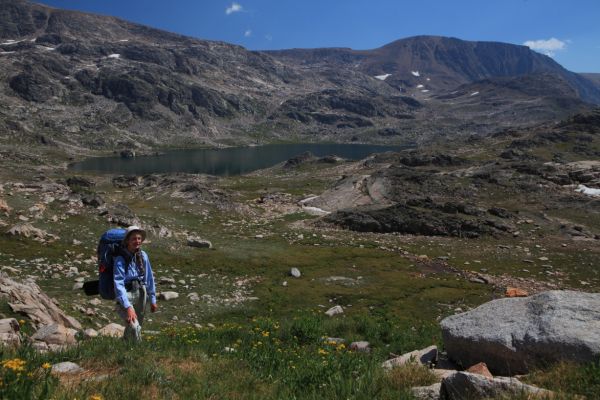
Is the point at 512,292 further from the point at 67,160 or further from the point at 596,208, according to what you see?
the point at 67,160

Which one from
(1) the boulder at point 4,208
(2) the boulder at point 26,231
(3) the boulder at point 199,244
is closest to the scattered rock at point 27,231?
(2) the boulder at point 26,231

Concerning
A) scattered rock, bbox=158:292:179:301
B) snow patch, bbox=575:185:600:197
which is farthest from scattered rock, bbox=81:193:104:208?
snow patch, bbox=575:185:600:197

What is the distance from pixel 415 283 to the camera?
3362 centimetres

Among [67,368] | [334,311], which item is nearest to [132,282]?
[67,368]

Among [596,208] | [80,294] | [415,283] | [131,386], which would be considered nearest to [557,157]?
[596,208]

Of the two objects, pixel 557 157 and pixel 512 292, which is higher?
pixel 557 157

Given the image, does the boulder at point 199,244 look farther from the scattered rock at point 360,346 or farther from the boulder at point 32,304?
the scattered rock at point 360,346

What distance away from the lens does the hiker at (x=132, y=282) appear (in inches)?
391

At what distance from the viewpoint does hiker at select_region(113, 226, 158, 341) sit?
9938mm

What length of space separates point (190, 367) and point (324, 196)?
63569mm

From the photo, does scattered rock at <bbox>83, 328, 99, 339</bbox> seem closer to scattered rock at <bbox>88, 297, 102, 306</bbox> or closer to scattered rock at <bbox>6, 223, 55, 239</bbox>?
scattered rock at <bbox>88, 297, 102, 306</bbox>

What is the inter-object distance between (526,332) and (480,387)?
12.0 ft

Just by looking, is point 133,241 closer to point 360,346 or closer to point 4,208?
point 360,346

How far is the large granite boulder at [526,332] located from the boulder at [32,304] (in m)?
12.7
